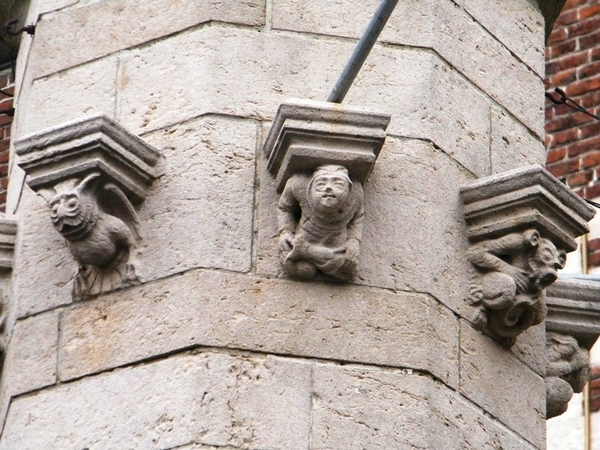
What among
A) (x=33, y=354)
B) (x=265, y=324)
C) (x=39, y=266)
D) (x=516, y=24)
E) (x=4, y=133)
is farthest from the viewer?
(x=4, y=133)

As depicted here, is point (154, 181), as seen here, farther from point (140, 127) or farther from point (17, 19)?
point (17, 19)

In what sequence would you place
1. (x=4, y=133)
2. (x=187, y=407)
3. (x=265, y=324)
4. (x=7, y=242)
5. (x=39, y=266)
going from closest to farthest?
1. (x=187, y=407)
2. (x=265, y=324)
3. (x=39, y=266)
4. (x=7, y=242)
5. (x=4, y=133)

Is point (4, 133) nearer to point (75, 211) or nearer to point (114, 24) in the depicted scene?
point (114, 24)

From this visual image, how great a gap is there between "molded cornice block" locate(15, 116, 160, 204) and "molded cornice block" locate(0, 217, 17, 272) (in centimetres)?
30

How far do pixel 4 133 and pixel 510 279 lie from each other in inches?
125

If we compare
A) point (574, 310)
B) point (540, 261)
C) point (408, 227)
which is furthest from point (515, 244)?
point (574, 310)

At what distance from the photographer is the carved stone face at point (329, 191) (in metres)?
5.00

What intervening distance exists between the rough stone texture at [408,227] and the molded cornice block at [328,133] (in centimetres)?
17

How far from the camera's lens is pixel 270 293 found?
5020 mm

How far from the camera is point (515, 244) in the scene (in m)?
5.25

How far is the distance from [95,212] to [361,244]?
654 millimetres

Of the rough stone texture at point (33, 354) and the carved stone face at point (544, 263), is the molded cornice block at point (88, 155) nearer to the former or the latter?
the rough stone texture at point (33, 354)

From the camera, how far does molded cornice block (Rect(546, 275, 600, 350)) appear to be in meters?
5.61

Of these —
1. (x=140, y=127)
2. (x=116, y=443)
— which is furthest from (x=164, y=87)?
(x=116, y=443)
